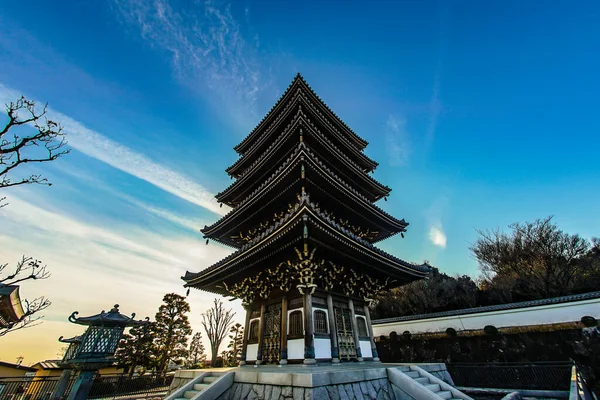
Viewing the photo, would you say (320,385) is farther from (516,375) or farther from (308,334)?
(516,375)

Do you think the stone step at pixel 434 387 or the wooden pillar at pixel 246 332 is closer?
the stone step at pixel 434 387

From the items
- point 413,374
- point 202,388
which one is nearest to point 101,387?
point 202,388

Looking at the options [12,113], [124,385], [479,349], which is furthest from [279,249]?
[124,385]

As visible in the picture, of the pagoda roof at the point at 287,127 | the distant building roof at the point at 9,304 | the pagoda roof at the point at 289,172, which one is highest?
the pagoda roof at the point at 287,127

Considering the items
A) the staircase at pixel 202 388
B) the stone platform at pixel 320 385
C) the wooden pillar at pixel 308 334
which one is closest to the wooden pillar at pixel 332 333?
the wooden pillar at pixel 308 334

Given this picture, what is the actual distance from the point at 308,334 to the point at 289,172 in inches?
235

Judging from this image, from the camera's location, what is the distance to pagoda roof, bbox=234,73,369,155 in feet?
47.7

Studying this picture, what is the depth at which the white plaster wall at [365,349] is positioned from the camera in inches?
373

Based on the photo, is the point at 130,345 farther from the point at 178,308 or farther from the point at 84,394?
the point at 84,394

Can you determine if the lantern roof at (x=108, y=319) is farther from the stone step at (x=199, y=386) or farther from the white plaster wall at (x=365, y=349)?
the white plaster wall at (x=365, y=349)

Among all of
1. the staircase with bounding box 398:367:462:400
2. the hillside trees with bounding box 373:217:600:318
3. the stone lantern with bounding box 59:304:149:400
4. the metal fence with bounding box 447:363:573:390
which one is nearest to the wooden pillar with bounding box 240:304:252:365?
the stone lantern with bounding box 59:304:149:400

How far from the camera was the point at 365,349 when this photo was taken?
9633 mm

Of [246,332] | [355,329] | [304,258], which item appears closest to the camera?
[304,258]

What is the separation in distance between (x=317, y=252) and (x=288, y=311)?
252 centimetres
